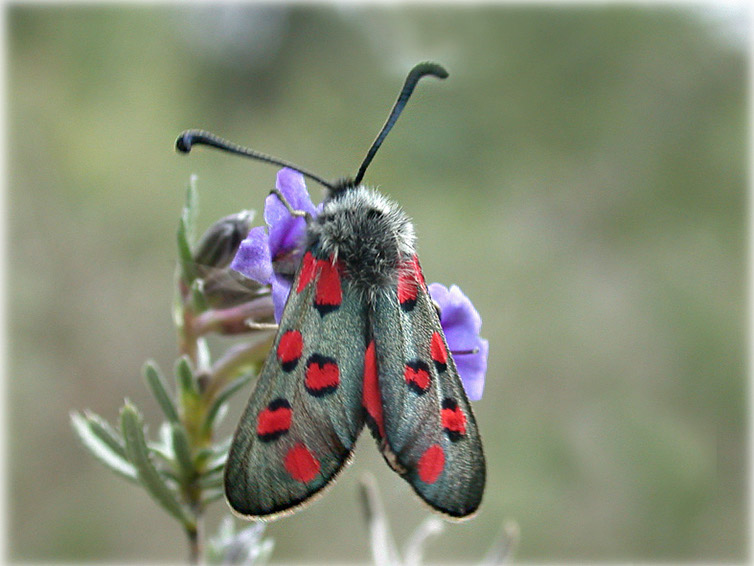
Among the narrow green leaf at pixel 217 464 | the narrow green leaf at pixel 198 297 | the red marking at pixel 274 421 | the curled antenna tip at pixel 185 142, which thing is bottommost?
the narrow green leaf at pixel 217 464

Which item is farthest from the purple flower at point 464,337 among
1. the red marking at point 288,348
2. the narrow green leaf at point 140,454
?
the narrow green leaf at point 140,454

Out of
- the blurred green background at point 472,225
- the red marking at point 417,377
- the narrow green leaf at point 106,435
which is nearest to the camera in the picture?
the red marking at point 417,377

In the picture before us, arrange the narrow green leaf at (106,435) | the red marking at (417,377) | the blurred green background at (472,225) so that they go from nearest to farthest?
the red marking at (417,377) → the narrow green leaf at (106,435) → the blurred green background at (472,225)

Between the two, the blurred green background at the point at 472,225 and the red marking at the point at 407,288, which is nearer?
the red marking at the point at 407,288

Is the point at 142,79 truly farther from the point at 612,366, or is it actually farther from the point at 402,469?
the point at 402,469

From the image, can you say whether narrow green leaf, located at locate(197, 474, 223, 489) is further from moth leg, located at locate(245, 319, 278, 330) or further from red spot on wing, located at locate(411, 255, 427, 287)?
red spot on wing, located at locate(411, 255, 427, 287)

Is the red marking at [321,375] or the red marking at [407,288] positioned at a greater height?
the red marking at [407,288]

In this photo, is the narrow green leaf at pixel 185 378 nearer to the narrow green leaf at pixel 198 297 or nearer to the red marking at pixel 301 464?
the narrow green leaf at pixel 198 297
